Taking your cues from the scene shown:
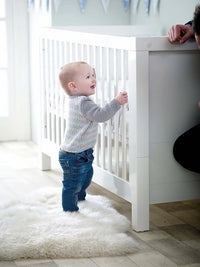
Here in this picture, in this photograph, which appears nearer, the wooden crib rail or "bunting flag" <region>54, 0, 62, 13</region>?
the wooden crib rail

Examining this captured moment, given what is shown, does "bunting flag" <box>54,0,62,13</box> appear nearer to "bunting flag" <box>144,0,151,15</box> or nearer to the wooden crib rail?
the wooden crib rail

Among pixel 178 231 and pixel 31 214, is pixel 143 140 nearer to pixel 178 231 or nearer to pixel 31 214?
pixel 178 231


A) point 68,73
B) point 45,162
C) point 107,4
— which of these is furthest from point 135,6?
point 68,73

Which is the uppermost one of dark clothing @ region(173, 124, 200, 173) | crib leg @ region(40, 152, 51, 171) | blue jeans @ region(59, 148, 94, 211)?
dark clothing @ region(173, 124, 200, 173)

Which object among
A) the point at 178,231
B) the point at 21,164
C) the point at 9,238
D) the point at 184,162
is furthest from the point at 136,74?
the point at 21,164

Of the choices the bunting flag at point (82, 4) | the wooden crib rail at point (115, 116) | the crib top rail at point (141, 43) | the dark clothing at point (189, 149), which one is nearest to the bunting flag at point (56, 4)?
the bunting flag at point (82, 4)

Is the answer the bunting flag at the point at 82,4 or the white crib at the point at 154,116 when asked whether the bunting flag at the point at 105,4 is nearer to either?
the bunting flag at the point at 82,4

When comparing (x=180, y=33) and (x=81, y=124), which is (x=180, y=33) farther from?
(x=81, y=124)

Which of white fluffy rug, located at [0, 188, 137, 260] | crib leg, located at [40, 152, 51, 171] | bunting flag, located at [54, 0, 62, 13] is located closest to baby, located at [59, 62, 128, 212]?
white fluffy rug, located at [0, 188, 137, 260]

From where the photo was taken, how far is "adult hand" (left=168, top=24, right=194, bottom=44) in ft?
Result: 5.58

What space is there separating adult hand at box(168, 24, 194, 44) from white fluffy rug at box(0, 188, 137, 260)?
0.70 m

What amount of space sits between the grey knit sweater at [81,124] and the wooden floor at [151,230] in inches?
13.2

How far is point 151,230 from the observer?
1.80 m

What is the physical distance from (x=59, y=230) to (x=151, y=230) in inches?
13.6
